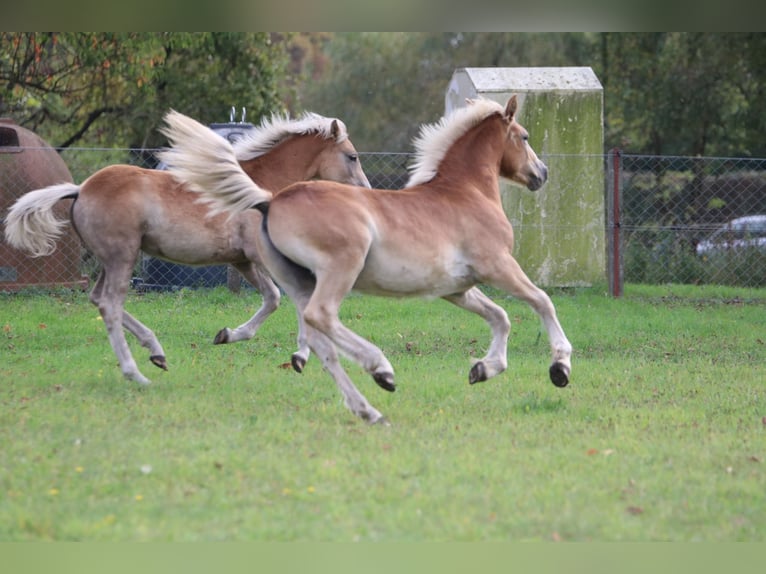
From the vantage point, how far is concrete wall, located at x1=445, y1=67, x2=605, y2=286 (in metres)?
15.5

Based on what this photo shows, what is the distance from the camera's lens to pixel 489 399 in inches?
320

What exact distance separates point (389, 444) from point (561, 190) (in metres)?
9.69

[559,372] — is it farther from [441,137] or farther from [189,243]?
[189,243]

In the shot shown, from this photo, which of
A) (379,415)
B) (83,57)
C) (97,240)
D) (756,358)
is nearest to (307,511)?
(379,415)

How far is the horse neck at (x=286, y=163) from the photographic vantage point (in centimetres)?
951

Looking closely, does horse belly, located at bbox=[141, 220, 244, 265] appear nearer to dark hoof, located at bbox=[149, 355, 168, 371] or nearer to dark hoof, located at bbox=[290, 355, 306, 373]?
dark hoof, located at bbox=[149, 355, 168, 371]

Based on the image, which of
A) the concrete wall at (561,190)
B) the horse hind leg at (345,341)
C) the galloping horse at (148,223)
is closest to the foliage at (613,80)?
the concrete wall at (561,190)

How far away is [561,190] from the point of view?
51.3ft

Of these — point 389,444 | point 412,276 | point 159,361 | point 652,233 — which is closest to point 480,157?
point 412,276

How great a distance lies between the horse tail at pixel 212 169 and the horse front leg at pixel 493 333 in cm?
182

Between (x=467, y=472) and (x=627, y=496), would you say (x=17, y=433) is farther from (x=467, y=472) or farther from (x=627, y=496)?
(x=627, y=496)

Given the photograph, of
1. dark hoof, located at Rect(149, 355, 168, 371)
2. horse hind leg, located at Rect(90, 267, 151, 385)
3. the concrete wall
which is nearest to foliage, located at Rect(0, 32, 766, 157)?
the concrete wall

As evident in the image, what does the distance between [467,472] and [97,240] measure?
417cm

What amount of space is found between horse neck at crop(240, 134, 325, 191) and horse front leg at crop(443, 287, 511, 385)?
210 centimetres
